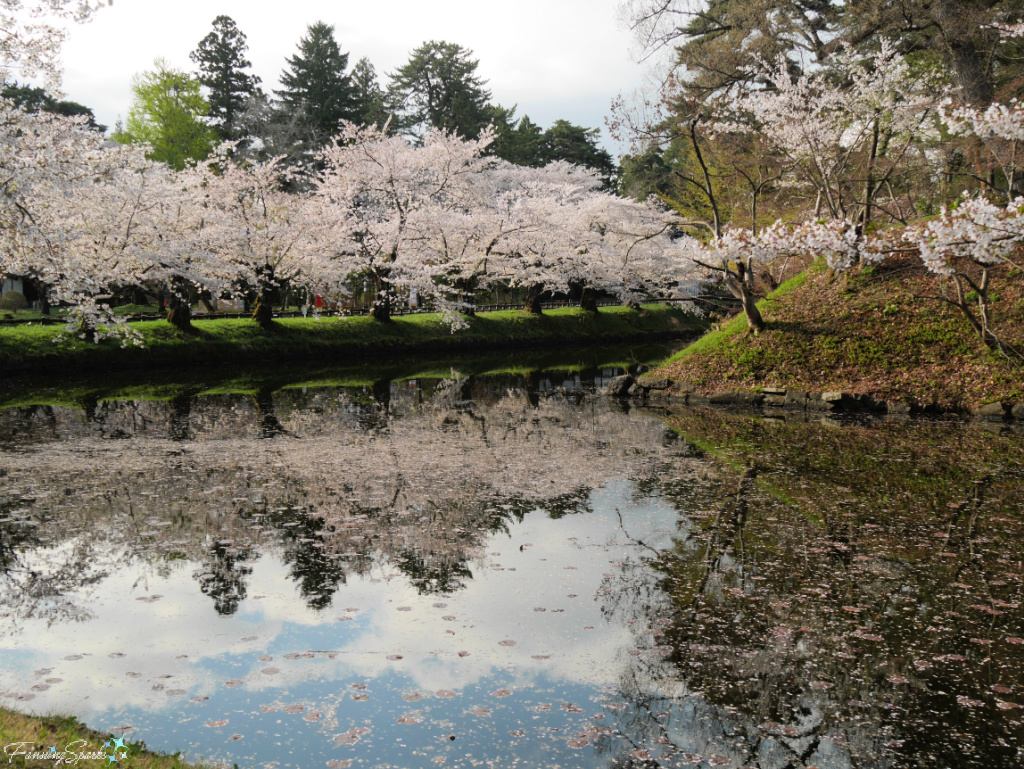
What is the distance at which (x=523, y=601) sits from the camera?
627 centimetres

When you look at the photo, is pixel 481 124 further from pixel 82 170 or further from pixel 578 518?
pixel 578 518

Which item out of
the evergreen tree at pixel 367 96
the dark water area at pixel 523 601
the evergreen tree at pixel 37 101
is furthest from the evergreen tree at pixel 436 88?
the dark water area at pixel 523 601

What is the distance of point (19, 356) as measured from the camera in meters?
22.4

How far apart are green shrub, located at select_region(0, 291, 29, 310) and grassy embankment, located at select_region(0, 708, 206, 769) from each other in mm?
39751

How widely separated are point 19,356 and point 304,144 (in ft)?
104

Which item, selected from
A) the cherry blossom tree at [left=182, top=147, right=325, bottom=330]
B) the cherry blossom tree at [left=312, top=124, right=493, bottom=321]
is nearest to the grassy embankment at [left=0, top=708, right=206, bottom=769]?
the cherry blossom tree at [left=182, top=147, right=325, bottom=330]

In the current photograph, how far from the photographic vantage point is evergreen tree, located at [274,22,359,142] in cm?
5134

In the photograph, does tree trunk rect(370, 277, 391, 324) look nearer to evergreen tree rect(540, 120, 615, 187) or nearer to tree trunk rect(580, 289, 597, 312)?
tree trunk rect(580, 289, 597, 312)

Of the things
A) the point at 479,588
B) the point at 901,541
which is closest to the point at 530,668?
the point at 479,588

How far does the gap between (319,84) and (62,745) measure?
2137 inches

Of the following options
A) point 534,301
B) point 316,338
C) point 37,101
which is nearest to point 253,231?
point 316,338

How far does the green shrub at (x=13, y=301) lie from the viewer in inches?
1433

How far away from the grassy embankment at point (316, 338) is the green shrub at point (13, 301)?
15.4 m

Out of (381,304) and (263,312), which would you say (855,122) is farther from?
(263,312)
